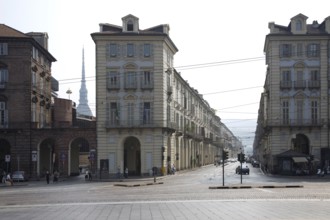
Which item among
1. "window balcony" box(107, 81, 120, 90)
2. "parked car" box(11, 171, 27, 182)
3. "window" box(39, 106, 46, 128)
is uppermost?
"window balcony" box(107, 81, 120, 90)

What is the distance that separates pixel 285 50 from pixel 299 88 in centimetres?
511

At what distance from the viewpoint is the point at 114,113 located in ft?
228

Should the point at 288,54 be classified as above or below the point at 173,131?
above

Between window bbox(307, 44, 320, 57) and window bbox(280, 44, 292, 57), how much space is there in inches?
93.8

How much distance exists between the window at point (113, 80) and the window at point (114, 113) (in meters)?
2.08

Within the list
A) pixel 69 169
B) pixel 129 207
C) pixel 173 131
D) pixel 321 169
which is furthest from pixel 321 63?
pixel 129 207

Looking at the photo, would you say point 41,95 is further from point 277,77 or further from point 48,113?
point 277,77

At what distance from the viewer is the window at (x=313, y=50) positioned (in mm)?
71250

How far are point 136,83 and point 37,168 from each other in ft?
52.6

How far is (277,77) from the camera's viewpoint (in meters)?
71.9

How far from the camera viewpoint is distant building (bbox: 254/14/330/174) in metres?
71.2

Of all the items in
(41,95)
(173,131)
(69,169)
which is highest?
(41,95)

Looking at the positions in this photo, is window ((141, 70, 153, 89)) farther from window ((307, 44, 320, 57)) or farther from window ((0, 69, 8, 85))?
window ((307, 44, 320, 57))

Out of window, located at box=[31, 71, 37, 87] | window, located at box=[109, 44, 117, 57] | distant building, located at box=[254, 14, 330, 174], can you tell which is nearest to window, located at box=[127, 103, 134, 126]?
window, located at box=[109, 44, 117, 57]
